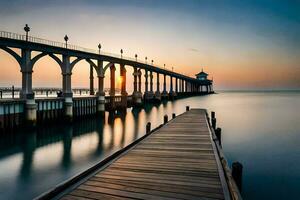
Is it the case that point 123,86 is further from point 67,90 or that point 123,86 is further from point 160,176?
point 160,176

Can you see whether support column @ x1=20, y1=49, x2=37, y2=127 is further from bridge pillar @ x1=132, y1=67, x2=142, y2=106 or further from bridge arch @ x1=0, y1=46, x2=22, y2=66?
bridge pillar @ x1=132, y1=67, x2=142, y2=106

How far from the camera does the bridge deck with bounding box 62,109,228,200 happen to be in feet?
→ 19.5

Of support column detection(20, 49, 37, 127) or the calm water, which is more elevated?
support column detection(20, 49, 37, 127)

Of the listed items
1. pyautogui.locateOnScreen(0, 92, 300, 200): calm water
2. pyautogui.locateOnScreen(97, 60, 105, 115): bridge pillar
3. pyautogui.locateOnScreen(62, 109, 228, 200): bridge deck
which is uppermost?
pyautogui.locateOnScreen(97, 60, 105, 115): bridge pillar

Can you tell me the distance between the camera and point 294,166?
14.9 meters

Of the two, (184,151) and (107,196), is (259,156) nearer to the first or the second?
(184,151)

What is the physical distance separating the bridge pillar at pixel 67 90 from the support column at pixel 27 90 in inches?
228

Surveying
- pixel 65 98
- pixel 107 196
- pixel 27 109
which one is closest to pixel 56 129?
pixel 27 109

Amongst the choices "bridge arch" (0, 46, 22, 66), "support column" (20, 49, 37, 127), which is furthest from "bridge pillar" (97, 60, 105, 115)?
"bridge arch" (0, 46, 22, 66)

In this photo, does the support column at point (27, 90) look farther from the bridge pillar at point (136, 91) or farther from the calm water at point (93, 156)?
the bridge pillar at point (136, 91)

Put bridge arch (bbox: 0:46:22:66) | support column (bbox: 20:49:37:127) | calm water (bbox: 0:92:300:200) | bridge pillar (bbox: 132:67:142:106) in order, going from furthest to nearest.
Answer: bridge pillar (bbox: 132:67:142:106) → support column (bbox: 20:49:37:127) → bridge arch (bbox: 0:46:22:66) → calm water (bbox: 0:92:300:200)

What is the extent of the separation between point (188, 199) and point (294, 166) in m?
13.1

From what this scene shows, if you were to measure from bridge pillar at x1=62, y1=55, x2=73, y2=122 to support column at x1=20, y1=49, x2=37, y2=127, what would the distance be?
5.79 metres

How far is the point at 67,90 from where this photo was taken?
3219 centimetres
